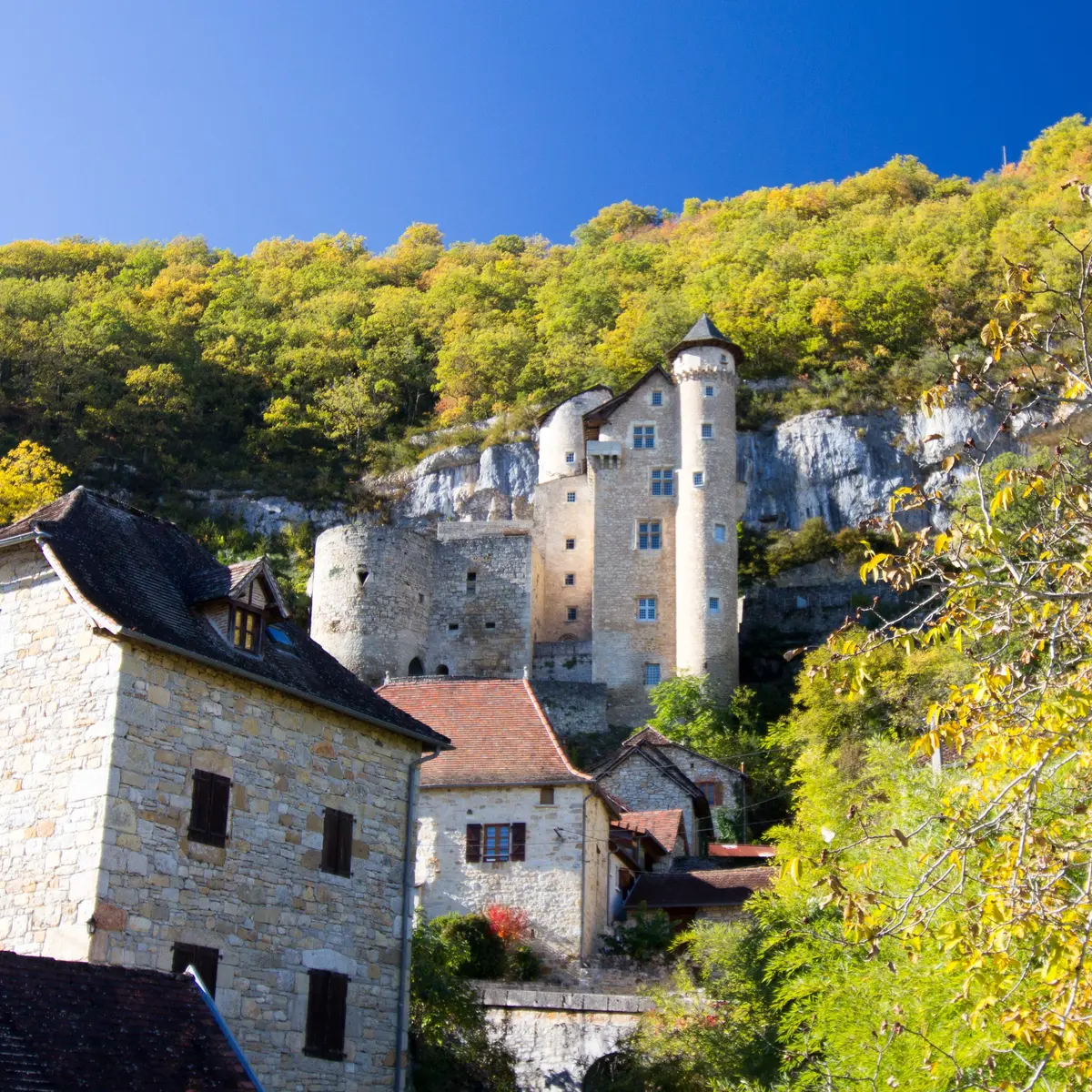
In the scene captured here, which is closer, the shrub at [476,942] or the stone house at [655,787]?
the shrub at [476,942]

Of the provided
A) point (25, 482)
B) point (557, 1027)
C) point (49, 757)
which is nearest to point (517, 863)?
point (557, 1027)

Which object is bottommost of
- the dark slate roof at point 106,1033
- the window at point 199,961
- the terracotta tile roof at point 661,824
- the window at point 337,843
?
the dark slate roof at point 106,1033

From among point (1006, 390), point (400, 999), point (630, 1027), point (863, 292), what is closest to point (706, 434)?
point (863, 292)

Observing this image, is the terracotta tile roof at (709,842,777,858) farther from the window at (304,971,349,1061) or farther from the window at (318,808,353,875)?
the window at (304,971,349,1061)

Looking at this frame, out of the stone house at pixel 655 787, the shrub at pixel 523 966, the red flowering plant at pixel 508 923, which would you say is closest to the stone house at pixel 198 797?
the shrub at pixel 523 966

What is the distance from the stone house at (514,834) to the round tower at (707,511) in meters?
21.7

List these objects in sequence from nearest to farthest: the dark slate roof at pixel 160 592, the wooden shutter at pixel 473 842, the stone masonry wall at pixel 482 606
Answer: the dark slate roof at pixel 160 592
the wooden shutter at pixel 473 842
the stone masonry wall at pixel 482 606

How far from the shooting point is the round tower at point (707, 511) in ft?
161

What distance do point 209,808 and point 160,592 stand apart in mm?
2938

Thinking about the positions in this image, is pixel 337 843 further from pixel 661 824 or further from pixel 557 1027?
pixel 661 824

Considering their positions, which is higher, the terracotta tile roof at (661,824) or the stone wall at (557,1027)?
the terracotta tile roof at (661,824)

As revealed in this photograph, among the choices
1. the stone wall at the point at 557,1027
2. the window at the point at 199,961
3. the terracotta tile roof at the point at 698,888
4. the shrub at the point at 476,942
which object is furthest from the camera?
the terracotta tile roof at the point at 698,888

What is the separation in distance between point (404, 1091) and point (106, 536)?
797 cm

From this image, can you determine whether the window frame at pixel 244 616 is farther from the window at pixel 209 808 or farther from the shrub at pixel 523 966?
the shrub at pixel 523 966
